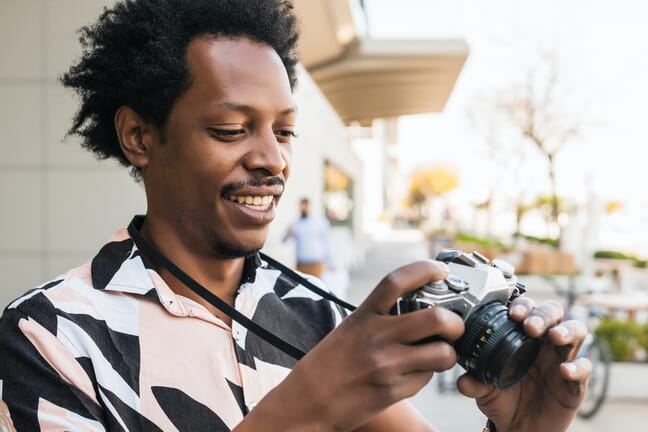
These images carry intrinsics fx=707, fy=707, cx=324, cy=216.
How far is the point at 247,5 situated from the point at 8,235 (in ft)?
17.4

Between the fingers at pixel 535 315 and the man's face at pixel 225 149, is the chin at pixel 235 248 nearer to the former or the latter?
the man's face at pixel 225 149

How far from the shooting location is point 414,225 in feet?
234

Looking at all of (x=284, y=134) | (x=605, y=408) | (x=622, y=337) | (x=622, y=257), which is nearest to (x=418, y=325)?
(x=284, y=134)

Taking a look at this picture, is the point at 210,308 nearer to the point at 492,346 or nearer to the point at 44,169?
the point at 492,346

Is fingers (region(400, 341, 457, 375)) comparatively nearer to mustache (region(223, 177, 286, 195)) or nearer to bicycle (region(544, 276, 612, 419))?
mustache (region(223, 177, 286, 195))

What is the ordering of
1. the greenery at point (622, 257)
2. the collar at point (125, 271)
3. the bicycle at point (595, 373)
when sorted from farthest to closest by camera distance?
1. the greenery at point (622, 257)
2. the bicycle at point (595, 373)
3. the collar at point (125, 271)

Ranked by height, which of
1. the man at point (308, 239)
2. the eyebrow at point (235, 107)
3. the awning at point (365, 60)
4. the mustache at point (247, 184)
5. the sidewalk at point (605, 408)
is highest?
the awning at point (365, 60)

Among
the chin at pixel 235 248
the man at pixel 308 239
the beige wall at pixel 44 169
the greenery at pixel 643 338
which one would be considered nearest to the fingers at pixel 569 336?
the chin at pixel 235 248

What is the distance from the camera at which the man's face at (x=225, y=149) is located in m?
1.37

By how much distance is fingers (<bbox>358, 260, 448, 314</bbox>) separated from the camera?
982mm

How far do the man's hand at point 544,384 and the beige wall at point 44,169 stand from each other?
527cm

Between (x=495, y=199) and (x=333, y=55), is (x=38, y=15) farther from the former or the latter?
(x=495, y=199)

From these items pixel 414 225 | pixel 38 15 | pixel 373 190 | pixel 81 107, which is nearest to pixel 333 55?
pixel 38 15

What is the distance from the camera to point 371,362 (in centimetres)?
98
